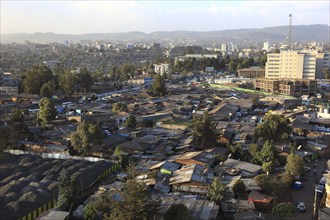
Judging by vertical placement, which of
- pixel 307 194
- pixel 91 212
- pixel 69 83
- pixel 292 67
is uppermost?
pixel 292 67

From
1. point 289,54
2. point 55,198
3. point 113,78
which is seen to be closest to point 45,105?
point 55,198

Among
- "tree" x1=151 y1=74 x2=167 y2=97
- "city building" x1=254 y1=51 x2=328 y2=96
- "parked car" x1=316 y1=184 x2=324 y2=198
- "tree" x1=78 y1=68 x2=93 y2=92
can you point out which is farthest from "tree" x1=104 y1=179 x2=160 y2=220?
"city building" x1=254 y1=51 x2=328 y2=96

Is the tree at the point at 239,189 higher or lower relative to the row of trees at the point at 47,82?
lower

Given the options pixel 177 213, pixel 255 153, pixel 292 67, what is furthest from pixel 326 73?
pixel 177 213

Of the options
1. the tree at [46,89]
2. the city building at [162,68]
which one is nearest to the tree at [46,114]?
the tree at [46,89]

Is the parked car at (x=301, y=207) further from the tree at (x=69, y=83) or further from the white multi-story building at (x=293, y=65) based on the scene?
the white multi-story building at (x=293, y=65)

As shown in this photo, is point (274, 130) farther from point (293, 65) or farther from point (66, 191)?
point (293, 65)
